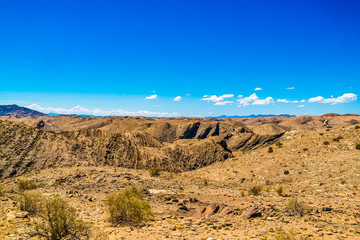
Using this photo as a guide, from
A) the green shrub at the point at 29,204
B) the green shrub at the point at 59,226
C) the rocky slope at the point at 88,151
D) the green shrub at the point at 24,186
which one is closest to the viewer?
the green shrub at the point at 59,226

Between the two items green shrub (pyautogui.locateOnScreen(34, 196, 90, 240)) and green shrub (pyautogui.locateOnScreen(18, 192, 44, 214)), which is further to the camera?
green shrub (pyautogui.locateOnScreen(18, 192, 44, 214))

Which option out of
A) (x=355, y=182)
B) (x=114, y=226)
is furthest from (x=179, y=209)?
(x=355, y=182)

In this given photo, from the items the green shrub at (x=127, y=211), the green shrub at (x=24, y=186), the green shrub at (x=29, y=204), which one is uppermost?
the green shrub at (x=29, y=204)

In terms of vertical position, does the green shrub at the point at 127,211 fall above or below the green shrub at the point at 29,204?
below

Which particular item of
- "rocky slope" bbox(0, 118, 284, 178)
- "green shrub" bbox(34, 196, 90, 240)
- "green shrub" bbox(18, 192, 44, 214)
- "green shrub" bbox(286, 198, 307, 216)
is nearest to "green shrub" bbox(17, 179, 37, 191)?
"green shrub" bbox(18, 192, 44, 214)

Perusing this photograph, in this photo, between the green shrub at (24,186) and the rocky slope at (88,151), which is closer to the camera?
the green shrub at (24,186)

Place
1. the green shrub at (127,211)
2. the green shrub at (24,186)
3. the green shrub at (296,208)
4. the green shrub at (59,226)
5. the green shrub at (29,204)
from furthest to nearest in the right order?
the green shrub at (24,186), the green shrub at (127,211), the green shrub at (296,208), the green shrub at (29,204), the green shrub at (59,226)

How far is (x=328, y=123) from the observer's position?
16375 cm

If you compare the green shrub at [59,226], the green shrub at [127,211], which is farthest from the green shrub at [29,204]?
the green shrub at [127,211]

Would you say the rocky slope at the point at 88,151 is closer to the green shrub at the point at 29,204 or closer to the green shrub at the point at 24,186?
the green shrub at the point at 24,186

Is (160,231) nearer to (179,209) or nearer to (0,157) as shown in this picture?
(179,209)

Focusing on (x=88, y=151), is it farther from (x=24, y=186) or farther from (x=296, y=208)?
(x=296, y=208)

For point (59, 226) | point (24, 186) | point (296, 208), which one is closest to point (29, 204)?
point (59, 226)

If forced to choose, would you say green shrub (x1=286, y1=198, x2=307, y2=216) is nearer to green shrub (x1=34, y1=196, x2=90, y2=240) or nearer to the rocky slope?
green shrub (x1=34, y1=196, x2=90, y2=240)
